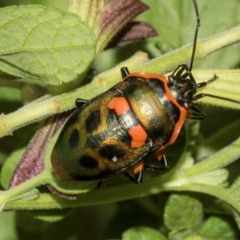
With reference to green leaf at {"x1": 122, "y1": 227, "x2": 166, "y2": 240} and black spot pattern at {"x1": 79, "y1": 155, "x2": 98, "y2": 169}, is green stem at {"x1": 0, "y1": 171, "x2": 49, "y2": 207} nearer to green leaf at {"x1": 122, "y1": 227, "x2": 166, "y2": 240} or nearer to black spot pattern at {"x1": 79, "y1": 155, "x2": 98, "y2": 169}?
black spot pattern at {"x1": 79, "y1": 155, "x2": 98, "y2": 169}

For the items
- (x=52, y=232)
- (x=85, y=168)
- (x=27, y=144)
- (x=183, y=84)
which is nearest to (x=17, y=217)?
(x=52, y=232)

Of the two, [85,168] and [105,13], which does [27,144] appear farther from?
[105,13]

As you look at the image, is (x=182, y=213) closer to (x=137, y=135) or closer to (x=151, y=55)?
(x=137, y=135)

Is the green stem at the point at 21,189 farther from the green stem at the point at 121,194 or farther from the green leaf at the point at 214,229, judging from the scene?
the green leaf at the point at 214,229

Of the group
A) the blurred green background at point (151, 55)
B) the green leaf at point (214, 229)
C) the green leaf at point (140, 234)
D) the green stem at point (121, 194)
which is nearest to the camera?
the green stem at point (121, 194)

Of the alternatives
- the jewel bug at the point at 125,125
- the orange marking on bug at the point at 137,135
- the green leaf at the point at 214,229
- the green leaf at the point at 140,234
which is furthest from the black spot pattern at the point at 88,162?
the green leaf at the point at 214,229

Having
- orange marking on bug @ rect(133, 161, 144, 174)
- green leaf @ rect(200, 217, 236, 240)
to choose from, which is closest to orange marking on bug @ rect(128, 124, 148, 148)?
orange marking on bug @ rect(133, 161, 144, 174)

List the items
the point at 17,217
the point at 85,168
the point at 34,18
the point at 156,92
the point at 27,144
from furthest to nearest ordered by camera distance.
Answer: the point at 17,217, the point at 27,144, the point at 156,92, the point at 85,168, the point at 34,18
